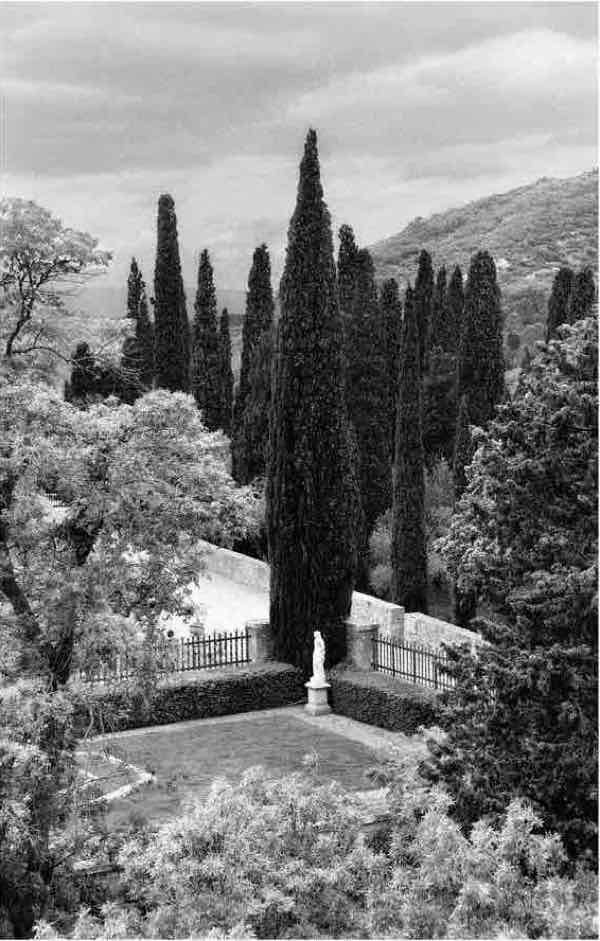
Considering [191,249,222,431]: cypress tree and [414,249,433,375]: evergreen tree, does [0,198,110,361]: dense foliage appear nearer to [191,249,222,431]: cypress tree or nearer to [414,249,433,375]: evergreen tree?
[191,249,222,431]: cypress tree

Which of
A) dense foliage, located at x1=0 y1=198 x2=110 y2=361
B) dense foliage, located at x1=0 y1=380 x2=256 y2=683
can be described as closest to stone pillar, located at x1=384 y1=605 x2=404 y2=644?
dense foliage, located at x1=0 y1=380 x2=256 y2=683

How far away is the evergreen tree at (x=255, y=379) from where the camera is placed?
36.9m

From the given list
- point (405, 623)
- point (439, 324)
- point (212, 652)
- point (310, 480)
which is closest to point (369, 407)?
point (405, 623)

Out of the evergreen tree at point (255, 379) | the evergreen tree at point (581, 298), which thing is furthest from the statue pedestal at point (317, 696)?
the evergreen tree at point (581, 298)

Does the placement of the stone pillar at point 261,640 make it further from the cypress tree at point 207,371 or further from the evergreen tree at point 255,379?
the cypress tree at point 207,371

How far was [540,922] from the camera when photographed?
10.9 metres

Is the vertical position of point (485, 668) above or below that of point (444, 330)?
below

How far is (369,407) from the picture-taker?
37281mm

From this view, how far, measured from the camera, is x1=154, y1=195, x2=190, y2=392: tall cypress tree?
1574 inches

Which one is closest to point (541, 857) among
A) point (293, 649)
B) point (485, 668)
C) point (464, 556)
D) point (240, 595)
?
point (485, 668)

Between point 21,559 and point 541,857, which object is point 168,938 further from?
point 21,559

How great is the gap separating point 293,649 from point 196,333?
1812cm

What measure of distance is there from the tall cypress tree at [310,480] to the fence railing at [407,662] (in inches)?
30.5

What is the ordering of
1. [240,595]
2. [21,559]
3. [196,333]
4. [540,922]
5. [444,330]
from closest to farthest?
1. [540,922]
2. [21,559]
3. [240,595]
4. [196,333]
5. [444,330]
